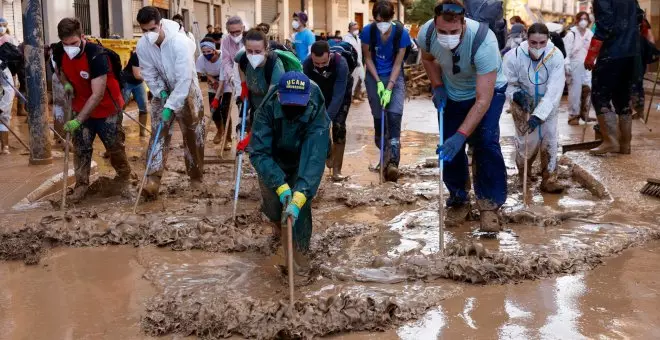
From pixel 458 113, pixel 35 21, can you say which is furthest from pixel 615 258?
pixel 35 21

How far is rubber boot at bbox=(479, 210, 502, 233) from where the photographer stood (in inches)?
236

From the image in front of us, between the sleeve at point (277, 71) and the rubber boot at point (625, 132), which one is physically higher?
the sleeve at point (277, 71)

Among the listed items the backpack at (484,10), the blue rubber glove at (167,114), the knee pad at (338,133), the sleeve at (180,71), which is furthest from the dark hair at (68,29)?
the backpack at (484,10)

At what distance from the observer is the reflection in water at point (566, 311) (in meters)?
3.99

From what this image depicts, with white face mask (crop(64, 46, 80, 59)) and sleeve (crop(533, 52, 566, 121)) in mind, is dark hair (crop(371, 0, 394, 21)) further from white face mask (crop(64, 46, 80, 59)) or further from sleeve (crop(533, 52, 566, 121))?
white face mask (crop(64, 46, 80, 59))

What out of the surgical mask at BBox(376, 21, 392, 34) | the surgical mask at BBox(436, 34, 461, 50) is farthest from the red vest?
the surgical mask at BBox(436, 34, 461, 50)

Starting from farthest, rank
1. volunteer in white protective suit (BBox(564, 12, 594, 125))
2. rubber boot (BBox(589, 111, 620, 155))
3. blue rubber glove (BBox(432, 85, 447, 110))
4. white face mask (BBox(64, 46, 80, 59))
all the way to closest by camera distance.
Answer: volunteer in white protective suit (BBox(564, 12, 594, 125)), rubber boot (BBox(589, 111, 620, 155)), white face mask (BBox(64, 46, 80, 59)), blue rubber glove (BBox(432, 85, 447, 110))

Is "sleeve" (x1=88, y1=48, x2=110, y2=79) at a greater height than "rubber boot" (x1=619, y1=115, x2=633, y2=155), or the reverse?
"sleeve" (x1=88, y1=48, x2=110, y2=79)

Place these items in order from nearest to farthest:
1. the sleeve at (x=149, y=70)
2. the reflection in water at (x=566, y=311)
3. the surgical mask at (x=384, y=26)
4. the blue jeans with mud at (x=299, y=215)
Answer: the reflection in water at (x=566, y=311) < the blue jeans with mud at (x=299, y=215) < the sleeve at (x=149, y=70) < the surgical mask at (x=384, y=26)

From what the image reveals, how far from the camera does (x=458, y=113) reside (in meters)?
6.21

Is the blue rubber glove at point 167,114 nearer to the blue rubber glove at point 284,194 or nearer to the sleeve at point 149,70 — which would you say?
the sleeve at point 149,70

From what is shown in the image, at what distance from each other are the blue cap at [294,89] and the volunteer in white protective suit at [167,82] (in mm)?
2807

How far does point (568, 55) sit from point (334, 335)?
996 centimetres

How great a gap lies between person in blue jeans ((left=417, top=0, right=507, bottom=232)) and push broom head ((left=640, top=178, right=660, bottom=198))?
1668mm
